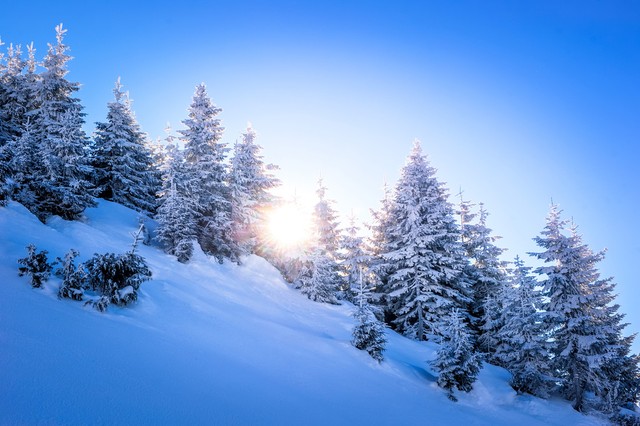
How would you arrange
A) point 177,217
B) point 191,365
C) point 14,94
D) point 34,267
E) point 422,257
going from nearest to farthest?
point 191,365, point 34,267, point 177,217, point 422,257, point 14,94

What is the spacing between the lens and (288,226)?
1051 inches

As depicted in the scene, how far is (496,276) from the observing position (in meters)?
27.7

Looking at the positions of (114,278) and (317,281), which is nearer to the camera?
(114,278)

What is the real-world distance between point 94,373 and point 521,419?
48.6ft

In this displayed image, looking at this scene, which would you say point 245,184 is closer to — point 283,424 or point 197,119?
point 197,119

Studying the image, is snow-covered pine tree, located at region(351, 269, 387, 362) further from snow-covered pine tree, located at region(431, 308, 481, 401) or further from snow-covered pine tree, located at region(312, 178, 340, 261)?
snow-covered pine tree, located at region(312, 178, 340, 261)

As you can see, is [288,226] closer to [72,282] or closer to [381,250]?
[381,250]

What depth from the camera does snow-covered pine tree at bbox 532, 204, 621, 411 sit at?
56.6 ft

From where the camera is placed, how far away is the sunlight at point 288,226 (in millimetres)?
25734

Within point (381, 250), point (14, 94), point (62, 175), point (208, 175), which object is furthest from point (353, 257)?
point (14, 94)

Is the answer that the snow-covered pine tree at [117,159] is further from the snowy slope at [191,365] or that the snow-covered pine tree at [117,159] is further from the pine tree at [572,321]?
the pine tree at [572,321]

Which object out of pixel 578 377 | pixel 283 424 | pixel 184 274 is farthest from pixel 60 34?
pixel 578 377

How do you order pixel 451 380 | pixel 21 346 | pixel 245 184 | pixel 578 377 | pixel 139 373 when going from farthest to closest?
1. pixel 245 184
2. pixel 578 377
3. pixel 451 380
4. pixel 139 373
5. pixel 21 346

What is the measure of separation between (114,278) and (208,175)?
46.7 ft
